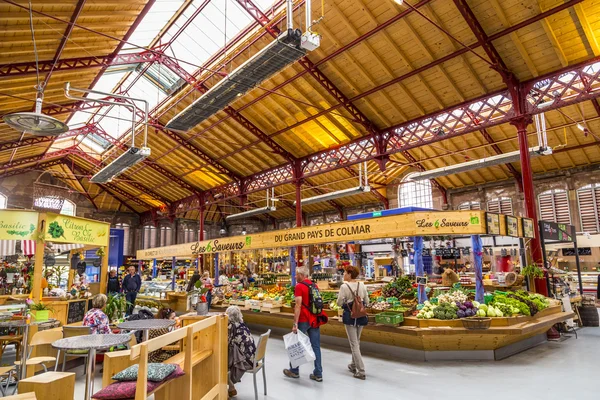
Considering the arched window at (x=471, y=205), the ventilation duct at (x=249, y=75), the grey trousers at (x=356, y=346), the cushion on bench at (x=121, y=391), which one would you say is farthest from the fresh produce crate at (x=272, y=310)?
the arched window at (x=471, y=205)

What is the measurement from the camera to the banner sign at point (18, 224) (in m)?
5.55

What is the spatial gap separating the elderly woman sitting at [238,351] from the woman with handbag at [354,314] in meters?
1.46

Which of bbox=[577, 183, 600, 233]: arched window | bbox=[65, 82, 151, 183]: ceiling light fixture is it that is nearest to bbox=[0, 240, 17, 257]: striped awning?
bbox=[65, 82, 151, 183]: ceiling light fixture

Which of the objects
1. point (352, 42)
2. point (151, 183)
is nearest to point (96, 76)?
point (352, 42)

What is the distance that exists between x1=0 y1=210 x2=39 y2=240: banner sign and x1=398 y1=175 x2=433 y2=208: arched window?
55.7 ft

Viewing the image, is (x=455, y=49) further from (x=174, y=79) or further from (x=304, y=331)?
(x=174, y=79)

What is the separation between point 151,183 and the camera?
23.8m

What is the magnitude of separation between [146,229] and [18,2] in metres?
23.3

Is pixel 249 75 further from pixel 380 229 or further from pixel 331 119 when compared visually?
pixel 331 119

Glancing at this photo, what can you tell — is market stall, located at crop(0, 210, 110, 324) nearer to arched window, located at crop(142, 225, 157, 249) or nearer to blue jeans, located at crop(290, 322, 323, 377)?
blue jeans, located at crop(290, 322, 323, 377)

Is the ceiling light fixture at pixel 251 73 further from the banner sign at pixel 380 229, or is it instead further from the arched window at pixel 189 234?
the arched window at pixel 189 234

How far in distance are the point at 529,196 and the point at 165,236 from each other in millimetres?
25058

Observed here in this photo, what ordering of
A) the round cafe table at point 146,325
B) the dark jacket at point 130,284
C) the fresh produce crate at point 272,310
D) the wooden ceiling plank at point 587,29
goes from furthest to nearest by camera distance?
the dark jacket at point 130,284, the fresh produce crate at point 272,310, the wooden ceiling plank at point 587,29, the round cafe table at point 146,325

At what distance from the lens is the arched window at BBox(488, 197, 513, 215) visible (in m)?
17.5
